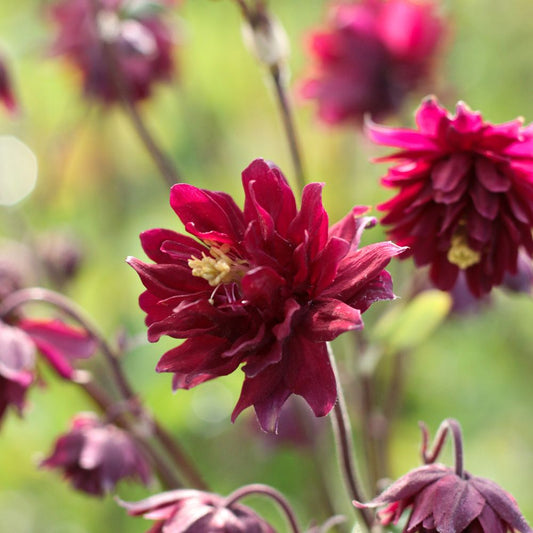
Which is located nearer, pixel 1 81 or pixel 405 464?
pixel 1 81

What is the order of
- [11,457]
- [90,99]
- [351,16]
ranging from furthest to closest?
1. [11,457]
2. [90,99]
3. [351,16]

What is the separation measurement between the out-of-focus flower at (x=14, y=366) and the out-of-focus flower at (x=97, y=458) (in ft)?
0.25

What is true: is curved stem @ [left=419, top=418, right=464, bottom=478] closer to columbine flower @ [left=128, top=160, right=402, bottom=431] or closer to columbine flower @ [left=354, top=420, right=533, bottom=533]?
columbine flower @ [left=354, top=420, right=533, bottom=533]

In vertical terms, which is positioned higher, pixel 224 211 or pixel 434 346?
pixel 224 211

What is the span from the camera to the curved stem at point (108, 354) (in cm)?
102

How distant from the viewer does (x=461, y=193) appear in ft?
2.85

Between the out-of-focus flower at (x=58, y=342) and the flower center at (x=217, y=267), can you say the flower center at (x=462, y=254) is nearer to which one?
the flower center at (x=217, y=267)

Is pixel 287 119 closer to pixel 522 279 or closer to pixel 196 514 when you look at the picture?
pixel 522 279

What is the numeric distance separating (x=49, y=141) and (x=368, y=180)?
2.60 feet

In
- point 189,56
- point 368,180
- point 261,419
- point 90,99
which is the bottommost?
point 261,419

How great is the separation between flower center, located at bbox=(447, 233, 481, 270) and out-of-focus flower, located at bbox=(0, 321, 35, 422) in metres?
0.48

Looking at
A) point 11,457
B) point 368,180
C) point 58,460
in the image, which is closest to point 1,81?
point 58,460

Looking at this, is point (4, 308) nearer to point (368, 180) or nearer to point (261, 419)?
point (261, 419)

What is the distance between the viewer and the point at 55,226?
2.22 m
